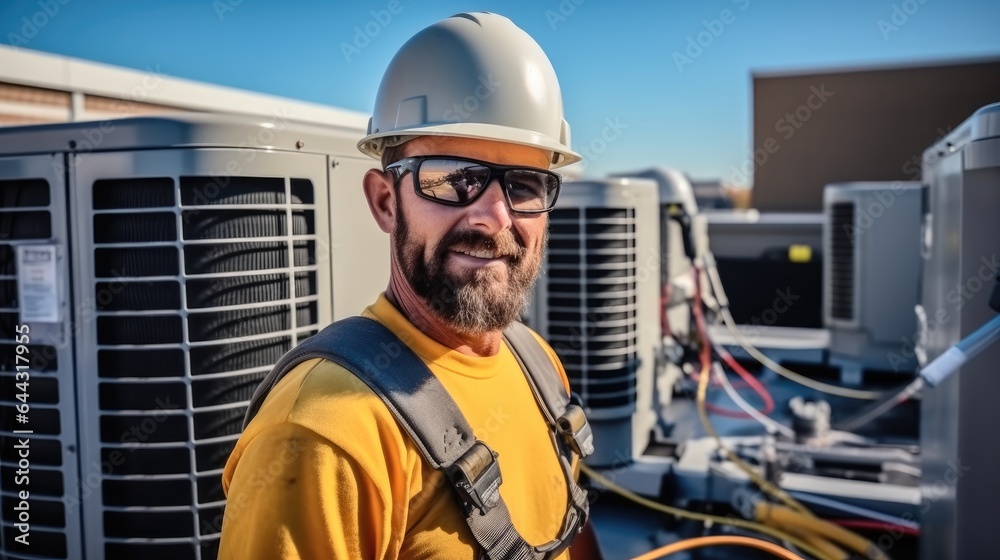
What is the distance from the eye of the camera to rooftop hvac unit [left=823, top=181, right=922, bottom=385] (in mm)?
4090

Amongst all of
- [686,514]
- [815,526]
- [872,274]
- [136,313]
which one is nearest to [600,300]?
[686,514]

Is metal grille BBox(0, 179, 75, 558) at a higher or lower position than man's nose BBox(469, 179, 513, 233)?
lower

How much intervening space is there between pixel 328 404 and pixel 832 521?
2.37m

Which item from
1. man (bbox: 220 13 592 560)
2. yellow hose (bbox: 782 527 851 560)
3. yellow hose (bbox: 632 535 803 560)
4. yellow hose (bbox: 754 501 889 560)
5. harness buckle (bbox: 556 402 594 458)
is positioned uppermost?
man (bbox: 220 13 592 560)

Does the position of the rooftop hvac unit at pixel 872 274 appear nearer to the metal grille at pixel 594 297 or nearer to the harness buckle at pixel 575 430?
the metal grille at pixel 594 297

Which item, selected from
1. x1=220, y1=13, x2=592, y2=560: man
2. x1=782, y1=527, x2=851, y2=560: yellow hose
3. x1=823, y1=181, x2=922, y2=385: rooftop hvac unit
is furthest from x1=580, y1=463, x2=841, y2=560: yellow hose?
x1=823, y1=181, x2=922, y2=385: rooftop hvac unit

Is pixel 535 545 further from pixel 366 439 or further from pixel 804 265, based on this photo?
pixel 804 265

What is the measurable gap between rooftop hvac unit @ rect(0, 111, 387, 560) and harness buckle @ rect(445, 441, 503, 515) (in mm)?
559

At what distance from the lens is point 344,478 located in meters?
0.82

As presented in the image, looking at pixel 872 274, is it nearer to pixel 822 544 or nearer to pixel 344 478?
pixel 822 544

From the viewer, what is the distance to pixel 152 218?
1.20 m

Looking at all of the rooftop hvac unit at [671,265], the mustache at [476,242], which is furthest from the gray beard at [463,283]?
the rooftop hvac unit at [671,265]

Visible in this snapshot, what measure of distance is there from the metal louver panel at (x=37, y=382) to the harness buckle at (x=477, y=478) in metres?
0.80

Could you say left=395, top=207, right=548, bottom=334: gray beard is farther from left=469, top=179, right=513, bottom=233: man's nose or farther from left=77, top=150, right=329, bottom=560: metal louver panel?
left=77, top=150, right=329, bottom=560: metal louver panel
